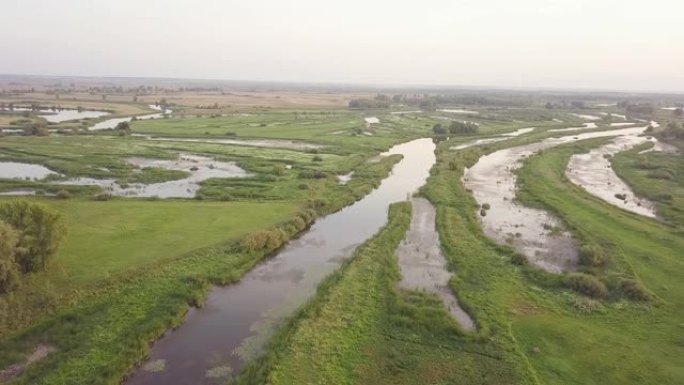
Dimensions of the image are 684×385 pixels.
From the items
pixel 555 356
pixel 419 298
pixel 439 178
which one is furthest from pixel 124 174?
pixel 555 356

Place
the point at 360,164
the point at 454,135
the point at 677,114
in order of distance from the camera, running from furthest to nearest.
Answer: the point at 677,114
the point at 454,135
the point at 360,164

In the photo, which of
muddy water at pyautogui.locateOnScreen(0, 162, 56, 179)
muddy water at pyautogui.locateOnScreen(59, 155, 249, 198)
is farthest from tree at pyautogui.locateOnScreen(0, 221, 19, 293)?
muddy water at pyautogui.locateOnScreen(0, 162, 56, 179)

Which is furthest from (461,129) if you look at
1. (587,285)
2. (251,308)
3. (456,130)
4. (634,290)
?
(251,308)

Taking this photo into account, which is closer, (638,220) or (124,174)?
(638,220)

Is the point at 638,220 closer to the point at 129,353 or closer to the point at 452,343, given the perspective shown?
the point at 452,343

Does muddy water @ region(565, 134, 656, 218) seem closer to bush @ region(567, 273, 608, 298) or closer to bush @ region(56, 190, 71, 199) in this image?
bush @ region(567, 273, 608, 298)

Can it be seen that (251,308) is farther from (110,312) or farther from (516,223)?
(516,223)

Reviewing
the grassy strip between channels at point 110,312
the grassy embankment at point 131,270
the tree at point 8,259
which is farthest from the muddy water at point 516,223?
the tree at point 8,259
